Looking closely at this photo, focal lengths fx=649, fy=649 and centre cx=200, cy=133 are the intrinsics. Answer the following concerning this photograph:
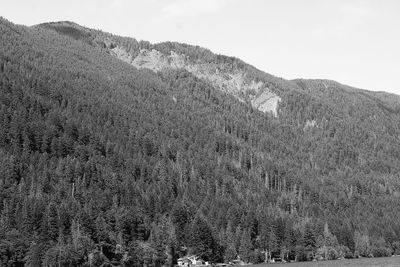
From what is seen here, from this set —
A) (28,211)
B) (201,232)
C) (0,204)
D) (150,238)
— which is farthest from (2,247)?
(201,232)

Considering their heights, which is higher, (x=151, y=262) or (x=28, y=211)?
(x=28, y=211)

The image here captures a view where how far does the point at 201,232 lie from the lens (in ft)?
653

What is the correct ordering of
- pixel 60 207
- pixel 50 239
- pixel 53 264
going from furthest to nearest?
pixel 60 207
pixel 50 239
pixel 53 264

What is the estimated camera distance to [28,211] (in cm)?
18175

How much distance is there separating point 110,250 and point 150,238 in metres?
15.7

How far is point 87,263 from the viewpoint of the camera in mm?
167125

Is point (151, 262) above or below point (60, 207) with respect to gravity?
below

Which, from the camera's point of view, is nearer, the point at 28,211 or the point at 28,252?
the point at 28,252

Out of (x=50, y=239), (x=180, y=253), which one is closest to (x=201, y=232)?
(x=180, y=253)

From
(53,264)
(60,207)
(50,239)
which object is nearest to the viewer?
(53,264)

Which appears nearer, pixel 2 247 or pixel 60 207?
pixel 2 247

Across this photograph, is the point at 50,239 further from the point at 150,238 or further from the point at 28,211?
the point at 150,238

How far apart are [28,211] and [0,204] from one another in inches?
637

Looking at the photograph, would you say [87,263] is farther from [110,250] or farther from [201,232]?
[201,232]
